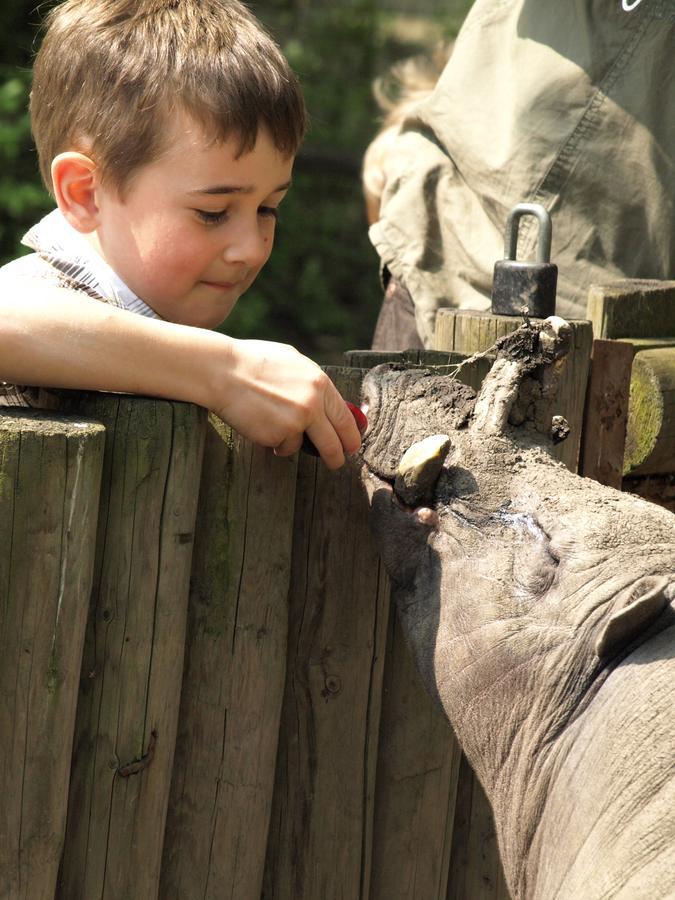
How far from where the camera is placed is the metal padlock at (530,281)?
110 inches

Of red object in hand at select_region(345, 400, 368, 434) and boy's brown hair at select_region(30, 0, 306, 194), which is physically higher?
boy's brown hair at select_region(30, 0, 306, 194)

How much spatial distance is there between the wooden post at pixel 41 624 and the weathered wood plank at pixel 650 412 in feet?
4.87

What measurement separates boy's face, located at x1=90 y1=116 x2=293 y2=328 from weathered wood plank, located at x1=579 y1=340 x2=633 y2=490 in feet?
2.83

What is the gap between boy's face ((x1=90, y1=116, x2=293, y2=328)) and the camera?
2.42m

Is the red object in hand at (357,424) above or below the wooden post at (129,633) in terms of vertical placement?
above

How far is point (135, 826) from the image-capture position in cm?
217

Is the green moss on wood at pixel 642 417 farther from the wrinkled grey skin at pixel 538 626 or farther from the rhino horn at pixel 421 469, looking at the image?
the rhino horn at pixel 421 469

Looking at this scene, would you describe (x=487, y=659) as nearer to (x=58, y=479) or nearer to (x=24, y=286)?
(x=58, y=479)

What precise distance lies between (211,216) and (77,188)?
284 millimetres

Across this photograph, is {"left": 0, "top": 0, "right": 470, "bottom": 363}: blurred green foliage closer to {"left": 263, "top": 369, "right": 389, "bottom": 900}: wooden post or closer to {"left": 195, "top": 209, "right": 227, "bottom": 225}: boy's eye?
{"left": 195, "top": 209, "right": 227, "bottom": 225}: boy's eye

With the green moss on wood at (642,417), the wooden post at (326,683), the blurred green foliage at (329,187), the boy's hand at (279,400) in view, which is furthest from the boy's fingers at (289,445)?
the blurred green foliage at (329,187)

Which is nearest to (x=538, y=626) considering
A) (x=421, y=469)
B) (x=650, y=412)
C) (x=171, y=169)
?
(x=421, y=469)

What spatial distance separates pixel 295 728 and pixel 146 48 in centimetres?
133

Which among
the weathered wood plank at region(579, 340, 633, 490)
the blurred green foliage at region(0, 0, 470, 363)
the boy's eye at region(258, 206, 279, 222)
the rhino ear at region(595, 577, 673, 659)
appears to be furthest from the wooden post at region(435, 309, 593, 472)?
the blurred green foliage at region(0, 0, 470, 363)
